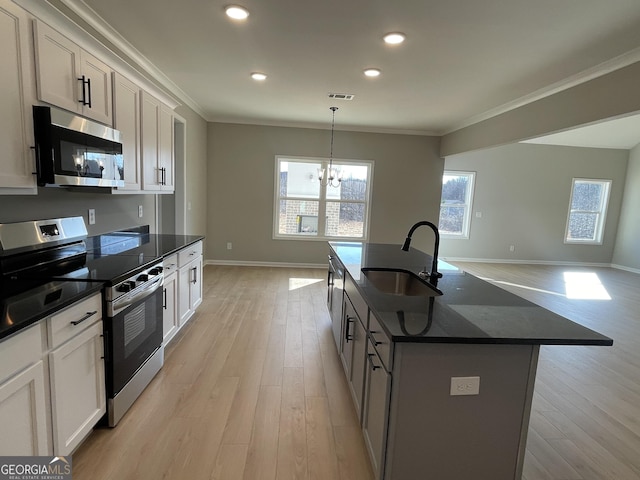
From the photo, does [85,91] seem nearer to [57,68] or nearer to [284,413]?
[57,68]

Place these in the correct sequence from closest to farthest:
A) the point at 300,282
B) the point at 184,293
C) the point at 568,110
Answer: the point at 184,293 → the point at 568,110 → the point at 300,282

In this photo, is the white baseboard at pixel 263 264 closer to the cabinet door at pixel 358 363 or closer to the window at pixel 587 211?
the cabinet door at pixel 358 363

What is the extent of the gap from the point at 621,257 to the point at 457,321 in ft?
29.3

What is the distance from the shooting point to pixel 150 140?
10.5 feet

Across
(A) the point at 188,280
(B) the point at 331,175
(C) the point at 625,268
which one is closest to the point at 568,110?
(B) the point at 331,175

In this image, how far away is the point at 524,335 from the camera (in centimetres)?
141

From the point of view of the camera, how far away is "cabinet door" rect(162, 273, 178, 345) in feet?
9.18

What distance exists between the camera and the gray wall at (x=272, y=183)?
20.7 ft

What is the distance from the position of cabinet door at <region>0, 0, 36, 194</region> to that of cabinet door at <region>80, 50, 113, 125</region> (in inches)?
18.3

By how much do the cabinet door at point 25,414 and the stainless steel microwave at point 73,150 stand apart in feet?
3.41

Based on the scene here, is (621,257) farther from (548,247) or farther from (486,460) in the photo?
(486,460)

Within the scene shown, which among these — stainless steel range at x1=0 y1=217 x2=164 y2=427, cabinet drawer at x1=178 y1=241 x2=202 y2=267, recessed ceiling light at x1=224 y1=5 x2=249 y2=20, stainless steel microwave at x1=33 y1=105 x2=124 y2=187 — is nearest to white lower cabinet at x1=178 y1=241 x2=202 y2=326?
cabinet drawer at x1=178 y1=241 x2=202 y2=267

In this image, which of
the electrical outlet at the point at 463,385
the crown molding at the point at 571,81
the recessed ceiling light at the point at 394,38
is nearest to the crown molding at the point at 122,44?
the recessed ceiling light at the point at 394,38

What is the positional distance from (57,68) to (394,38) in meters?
2.34
